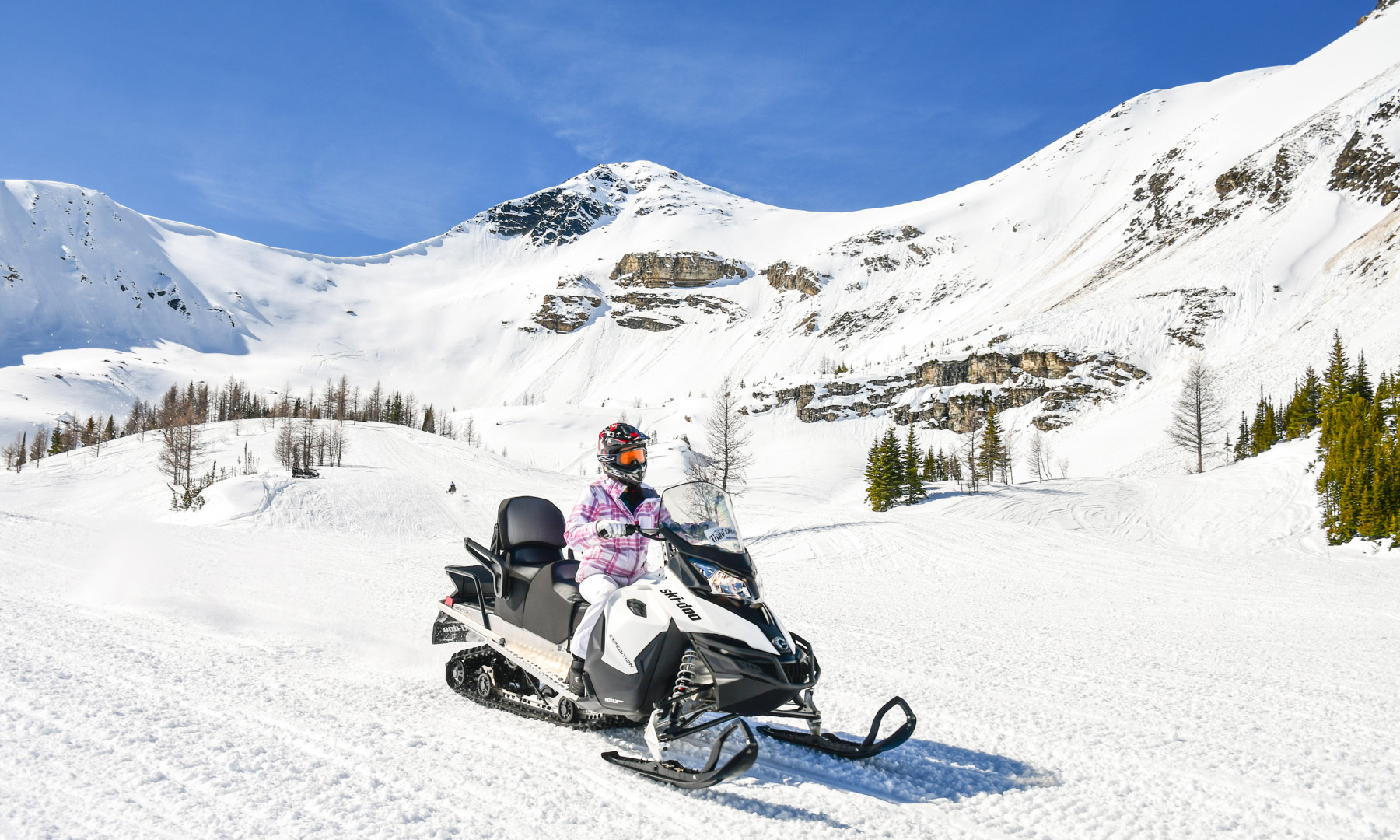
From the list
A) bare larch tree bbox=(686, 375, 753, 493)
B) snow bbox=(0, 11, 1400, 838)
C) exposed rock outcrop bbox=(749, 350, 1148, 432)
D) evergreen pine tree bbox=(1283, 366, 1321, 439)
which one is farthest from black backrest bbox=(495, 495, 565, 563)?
exposed rock outcrop bbox=(749, 350, 1148, 432)

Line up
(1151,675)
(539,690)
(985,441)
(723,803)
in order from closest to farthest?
(723,803) < (539,690) < (1151,675) < (985,441)

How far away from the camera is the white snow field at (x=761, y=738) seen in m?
3.42

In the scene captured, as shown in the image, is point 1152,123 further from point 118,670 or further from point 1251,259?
point 118,670

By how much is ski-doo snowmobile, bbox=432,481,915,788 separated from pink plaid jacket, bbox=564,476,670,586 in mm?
171

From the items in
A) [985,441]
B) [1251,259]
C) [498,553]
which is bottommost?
[498,553]

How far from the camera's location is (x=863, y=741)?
14.6ft

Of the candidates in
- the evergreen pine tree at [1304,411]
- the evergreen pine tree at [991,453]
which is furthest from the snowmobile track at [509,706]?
the evergreen pine tree at [991,453]

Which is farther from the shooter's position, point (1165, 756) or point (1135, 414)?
point (1135, 414)

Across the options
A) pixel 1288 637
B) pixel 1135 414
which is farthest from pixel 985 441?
pixel 1288 637

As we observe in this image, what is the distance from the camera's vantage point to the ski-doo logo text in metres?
3.91

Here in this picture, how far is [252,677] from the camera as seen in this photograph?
549cm

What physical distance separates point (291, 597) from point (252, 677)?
520 centimetres

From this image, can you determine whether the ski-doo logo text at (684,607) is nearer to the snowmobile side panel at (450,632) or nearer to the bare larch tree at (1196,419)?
the snowmobile side panel at (450,632)

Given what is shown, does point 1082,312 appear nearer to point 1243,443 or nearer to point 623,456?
point 1243,443
